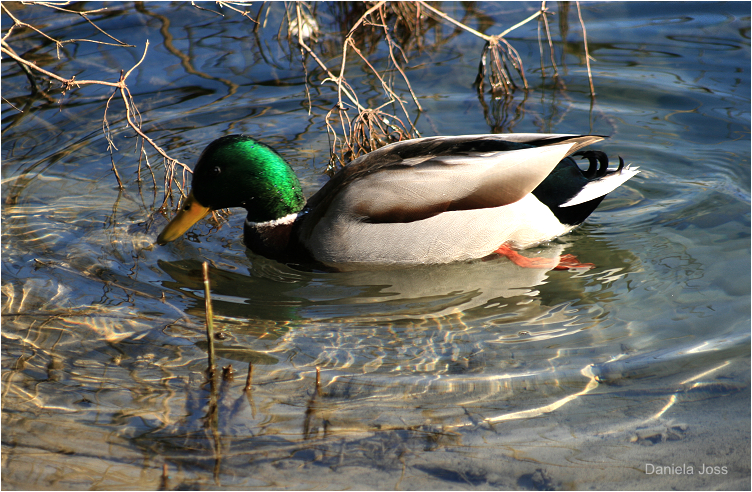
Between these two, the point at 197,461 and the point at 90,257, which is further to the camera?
the point at 90,257

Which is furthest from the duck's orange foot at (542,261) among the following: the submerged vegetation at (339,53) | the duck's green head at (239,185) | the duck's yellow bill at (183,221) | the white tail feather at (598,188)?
the duck's yellow bill at (183,221)

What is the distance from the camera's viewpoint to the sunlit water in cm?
320

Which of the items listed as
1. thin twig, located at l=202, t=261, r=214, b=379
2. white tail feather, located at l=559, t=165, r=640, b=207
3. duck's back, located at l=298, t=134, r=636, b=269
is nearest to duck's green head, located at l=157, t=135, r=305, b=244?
duck's back, located at l=298, t=134, r=636, b=269

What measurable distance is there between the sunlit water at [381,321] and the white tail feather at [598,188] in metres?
0.39

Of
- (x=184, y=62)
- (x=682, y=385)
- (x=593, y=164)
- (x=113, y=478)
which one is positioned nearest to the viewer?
(x=113, y=478)

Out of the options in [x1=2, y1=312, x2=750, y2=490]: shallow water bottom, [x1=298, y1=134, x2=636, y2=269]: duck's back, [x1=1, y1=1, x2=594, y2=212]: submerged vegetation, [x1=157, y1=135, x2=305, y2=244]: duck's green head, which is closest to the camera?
[x1=2, y1=312, x2=750, y2=490]: shallow water bottom

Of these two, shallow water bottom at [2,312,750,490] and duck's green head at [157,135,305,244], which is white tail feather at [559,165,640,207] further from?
duck's green head at [157,135,305,244]

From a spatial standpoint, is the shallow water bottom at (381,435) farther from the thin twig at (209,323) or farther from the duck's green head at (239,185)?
the duck's green head at (239,185)

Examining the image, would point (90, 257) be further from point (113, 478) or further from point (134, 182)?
point (113, 478)

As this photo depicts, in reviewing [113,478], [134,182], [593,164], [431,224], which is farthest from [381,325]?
[134,182]

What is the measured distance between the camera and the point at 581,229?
5.27 m

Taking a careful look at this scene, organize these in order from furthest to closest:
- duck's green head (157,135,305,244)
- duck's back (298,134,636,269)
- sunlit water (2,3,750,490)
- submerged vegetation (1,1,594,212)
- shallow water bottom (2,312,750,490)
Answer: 1. submerged vegetation (1,1,594,212)
2. duck's green head (157,135,305,244)
3. duck's back (298,134,636,269)
4. sunlit water (2,3,750,490)
5. shallow water bottom (2,312,750,490)

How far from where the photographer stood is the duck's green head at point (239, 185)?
4.74 metres

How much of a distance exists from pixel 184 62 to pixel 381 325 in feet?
14.9
